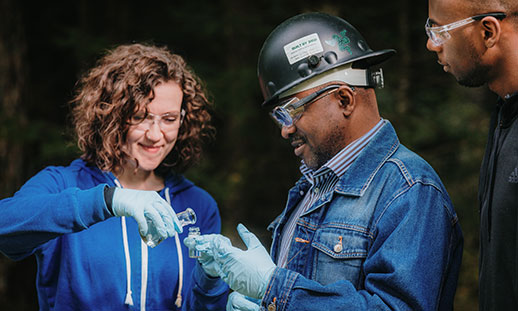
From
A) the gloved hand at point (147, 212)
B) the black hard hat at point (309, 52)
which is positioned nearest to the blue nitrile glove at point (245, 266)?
the gloved hand at point (147, 212)

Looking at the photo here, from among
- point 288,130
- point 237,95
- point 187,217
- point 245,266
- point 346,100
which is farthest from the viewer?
point 237,95

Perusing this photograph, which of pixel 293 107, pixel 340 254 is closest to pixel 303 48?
pixel 293 107

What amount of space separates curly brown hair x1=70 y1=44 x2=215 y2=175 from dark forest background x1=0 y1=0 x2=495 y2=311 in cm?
279

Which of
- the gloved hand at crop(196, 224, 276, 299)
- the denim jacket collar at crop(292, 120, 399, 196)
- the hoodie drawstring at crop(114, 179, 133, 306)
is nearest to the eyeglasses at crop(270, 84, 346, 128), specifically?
the denim jacket collar at crop(292, 120, 399, 196)

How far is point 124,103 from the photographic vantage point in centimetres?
271

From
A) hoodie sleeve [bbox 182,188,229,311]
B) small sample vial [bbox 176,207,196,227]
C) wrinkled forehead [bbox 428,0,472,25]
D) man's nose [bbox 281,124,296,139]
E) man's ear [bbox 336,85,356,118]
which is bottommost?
hoodie sleeve [bbox 182,188,229,311]

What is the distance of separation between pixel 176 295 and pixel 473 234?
5.03 metres

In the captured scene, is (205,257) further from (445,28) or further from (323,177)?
(445,28)

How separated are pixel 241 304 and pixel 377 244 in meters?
0.73

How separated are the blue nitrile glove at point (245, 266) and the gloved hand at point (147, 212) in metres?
0.18

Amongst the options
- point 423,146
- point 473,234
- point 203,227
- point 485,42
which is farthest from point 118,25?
point 485,42

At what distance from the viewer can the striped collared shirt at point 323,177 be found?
7.40 feet

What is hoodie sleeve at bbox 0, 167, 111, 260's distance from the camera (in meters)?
2.31

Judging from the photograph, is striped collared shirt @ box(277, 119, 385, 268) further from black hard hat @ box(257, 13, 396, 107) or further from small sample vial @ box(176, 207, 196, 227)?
small sample vial @ box(176, 207, 196, 227)
